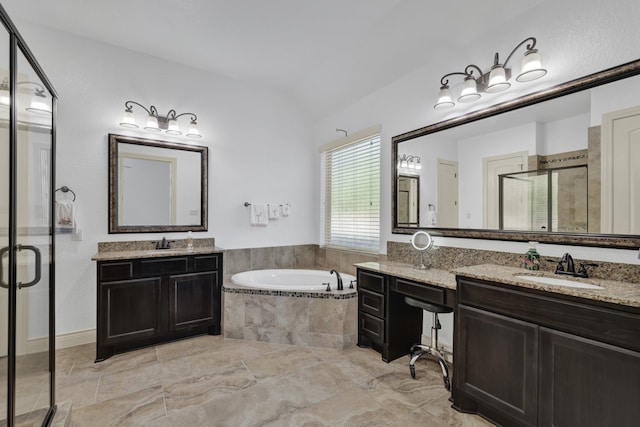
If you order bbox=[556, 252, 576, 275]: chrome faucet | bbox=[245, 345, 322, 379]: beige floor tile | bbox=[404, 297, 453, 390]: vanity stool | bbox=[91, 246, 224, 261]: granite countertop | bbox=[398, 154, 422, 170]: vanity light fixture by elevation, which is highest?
bbox=[398, 154, 422, 170]: vanity light fixture

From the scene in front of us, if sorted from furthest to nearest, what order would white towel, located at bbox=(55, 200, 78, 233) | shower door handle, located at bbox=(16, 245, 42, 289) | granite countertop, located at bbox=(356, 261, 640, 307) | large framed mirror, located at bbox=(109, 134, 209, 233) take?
large framed mirror, located at bbox=(109, 134, 209, 233), white towel, located at bbox=(55, 200, 78, 233), shower door handle, located at bbox=(16, 245, 42, 289), granite countertop, located at bbox=(356, 261, 640, 307)

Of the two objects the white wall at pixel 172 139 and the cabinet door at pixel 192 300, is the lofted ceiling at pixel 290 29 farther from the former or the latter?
the cabinet door at pixel 192 300

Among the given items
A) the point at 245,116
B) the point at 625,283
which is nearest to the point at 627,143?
the point at 625,283

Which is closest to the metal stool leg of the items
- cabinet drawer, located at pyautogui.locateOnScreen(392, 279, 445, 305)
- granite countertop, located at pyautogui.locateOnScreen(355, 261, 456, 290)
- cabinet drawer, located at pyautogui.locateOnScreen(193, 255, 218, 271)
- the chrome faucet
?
cabinet drawer, located at pyautogui.locateOnScreen(392, 279, 445, 305)

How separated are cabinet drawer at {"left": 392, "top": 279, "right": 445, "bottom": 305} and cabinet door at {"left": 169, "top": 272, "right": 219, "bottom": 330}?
192 centimetres

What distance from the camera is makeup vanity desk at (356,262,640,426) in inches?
55.3

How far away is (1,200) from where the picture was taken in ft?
4.35

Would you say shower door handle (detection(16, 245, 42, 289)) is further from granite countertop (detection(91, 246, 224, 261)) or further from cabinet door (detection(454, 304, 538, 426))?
cabinet door (detection(454, 304, 538, 426))

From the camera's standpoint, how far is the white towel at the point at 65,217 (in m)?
2.93

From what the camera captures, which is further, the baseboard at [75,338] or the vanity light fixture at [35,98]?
the baseboard at [75,338]

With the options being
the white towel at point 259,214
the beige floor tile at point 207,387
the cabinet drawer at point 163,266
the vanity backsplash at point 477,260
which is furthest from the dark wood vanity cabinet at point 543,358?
the white towel at point 259,214

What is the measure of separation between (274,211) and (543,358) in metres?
3.25

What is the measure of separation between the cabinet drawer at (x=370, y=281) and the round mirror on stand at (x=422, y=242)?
0.39 m

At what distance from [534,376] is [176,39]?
398 cm
